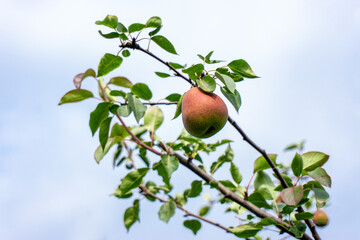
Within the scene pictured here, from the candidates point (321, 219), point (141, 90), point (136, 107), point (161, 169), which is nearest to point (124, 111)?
point (136, 107)

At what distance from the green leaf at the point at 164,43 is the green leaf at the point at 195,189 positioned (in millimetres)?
888

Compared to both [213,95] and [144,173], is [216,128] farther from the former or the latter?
[144,173]

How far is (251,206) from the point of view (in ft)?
5.48

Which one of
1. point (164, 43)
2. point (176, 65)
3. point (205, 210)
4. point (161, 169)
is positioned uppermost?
point (164, 43)

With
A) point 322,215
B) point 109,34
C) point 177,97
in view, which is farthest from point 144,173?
point 322,215

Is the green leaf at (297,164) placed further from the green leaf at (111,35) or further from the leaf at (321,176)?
the green leaf at (111,35)

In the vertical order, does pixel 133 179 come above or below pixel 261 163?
above

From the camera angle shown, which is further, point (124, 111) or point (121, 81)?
point (121, 81)

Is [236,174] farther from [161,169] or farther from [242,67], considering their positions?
[242,67]

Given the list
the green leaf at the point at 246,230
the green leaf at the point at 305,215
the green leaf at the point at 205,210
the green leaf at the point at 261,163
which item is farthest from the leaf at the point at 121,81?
the green leaf at the point at 205,210

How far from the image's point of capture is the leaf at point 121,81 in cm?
180

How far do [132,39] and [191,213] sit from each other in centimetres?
125

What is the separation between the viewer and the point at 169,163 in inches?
Result: 65.5

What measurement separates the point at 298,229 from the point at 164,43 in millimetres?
945
